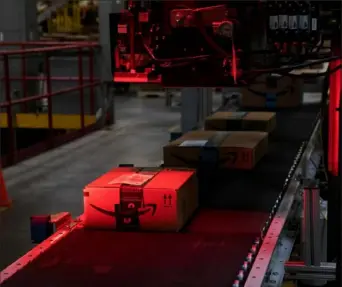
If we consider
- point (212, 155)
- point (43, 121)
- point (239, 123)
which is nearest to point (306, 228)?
point (212, 155)

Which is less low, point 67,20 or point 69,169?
point 67,20

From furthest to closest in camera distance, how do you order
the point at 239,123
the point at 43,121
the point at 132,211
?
the point at 43,121
the point at 239,123
the point at 132,211

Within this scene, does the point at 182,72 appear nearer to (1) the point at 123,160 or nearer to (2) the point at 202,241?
(2) the point at 202,241

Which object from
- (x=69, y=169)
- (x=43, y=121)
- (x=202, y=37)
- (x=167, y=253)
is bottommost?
(x=69, y=169)

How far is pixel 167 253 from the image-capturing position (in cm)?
365

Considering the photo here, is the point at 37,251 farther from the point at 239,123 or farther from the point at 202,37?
the point at 239,123

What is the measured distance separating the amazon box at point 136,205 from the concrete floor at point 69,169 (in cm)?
88

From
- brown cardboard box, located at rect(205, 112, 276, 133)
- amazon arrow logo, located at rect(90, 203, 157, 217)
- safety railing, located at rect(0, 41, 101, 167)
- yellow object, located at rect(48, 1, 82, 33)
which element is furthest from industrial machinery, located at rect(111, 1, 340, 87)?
yellow object, located at rect(48, 1, 82, 33)

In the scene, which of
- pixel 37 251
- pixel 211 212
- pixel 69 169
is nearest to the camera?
pixel 37 251

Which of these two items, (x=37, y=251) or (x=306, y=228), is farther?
(x=306, y=228)

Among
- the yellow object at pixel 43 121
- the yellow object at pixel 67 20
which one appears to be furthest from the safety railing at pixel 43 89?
the yellow object at pixel 67 20

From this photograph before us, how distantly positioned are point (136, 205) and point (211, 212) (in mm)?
693

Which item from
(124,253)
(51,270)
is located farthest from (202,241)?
(51,270)

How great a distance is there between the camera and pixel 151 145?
31.0 ft
